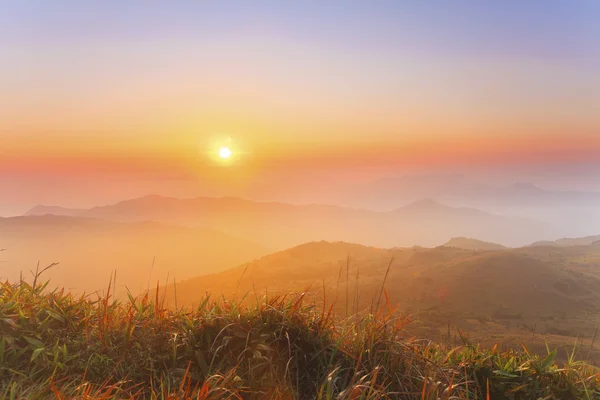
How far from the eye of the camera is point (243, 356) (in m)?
3.63

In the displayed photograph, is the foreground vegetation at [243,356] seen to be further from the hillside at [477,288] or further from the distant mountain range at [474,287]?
the distant mountain range at [474,287]

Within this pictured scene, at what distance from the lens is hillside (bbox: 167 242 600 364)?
138 feet

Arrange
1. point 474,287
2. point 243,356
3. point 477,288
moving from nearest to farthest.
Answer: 1. point 243,356
2. point 477,288
3. point 474,287

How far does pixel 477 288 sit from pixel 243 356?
58246 mm

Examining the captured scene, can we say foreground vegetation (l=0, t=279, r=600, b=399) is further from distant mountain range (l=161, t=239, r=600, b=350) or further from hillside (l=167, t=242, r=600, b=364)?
distant mountain range (l=161, t=239, r=600, b=350)

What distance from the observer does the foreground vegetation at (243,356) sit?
333cm

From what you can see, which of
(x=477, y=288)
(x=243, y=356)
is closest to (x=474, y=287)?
(x=477, y=288)

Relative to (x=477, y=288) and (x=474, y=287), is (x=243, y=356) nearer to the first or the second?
(x=477, y=288)

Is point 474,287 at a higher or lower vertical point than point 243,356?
lower

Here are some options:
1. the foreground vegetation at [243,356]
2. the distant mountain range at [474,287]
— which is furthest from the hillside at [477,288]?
the foreground vegetation at [243,356]

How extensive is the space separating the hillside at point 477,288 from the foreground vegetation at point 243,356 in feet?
95.7

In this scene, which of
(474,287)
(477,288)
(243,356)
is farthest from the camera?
(474,287)

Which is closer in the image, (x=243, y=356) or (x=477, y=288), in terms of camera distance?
(x=243, y=356)

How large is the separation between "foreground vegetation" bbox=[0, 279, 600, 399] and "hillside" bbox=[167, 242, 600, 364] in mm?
29168
